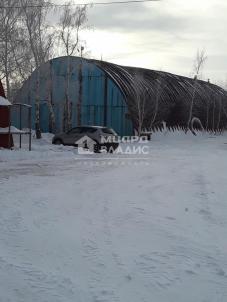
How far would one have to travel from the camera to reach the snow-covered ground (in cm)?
499

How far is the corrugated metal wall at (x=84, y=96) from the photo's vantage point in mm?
39500

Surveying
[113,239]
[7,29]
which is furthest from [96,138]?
[113,239]

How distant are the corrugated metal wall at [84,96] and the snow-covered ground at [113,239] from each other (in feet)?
85.5

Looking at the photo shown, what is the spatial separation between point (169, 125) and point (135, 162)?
26.0 m

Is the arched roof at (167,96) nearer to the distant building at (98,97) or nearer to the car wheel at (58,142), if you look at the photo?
the distant building at (98,97)

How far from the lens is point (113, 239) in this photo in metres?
6.92

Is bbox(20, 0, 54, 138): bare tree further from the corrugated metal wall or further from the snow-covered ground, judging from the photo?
the snow-covered ground

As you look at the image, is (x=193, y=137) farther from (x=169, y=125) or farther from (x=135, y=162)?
(x=135, y=162)

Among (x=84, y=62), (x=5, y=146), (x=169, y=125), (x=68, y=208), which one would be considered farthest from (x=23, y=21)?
(x=68, y=208)

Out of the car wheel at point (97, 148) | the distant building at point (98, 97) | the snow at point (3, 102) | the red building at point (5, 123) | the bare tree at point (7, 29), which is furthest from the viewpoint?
the distant building at point (98, 97)

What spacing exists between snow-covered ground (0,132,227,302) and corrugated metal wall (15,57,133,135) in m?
26.1

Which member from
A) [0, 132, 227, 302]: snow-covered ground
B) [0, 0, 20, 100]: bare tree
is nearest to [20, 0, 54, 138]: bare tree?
[0, 0, 20, 100]: bare tree

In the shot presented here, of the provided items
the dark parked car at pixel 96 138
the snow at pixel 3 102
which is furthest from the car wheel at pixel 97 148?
the snow at pixel 3 102

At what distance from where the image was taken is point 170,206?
9.45 meters
